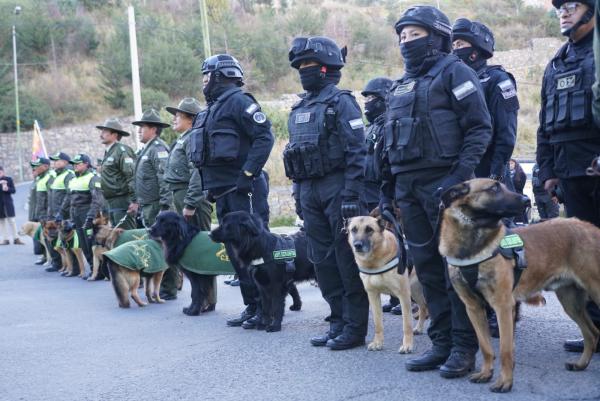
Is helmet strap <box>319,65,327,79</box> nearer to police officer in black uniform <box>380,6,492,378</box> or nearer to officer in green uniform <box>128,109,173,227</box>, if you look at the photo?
police officer in black uniform <box>380,6,492,378</box>

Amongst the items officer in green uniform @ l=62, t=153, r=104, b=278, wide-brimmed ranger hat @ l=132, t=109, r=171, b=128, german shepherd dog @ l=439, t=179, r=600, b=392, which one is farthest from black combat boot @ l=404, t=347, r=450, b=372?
officer in green uniform @ l=62, t=153, r=104, b=278

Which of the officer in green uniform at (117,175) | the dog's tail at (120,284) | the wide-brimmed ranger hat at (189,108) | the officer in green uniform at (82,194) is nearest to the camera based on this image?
the dog's tail at (120,284)

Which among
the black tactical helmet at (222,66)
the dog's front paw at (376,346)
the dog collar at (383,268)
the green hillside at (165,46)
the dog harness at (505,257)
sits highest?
the green hillside at (165,46)

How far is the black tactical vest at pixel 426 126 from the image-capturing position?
529cm

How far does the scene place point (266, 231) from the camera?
770cm

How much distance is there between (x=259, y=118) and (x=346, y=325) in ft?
7.84

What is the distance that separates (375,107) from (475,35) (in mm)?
1860

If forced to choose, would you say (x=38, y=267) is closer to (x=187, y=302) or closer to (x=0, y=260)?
(x=0, y=260)

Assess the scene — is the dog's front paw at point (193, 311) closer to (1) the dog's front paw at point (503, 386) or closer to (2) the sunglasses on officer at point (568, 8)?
(1) the dog's front paw at point (503, 386)

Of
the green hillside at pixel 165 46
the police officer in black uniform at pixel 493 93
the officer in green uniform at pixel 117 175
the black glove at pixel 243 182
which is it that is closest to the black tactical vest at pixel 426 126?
the police officer in black uniform at pixel 493 93

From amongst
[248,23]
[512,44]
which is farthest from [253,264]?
[248,23]

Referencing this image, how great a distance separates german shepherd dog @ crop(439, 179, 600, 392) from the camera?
189 inches

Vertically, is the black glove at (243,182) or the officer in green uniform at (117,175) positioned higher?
the officer in green uniform at (117,175)

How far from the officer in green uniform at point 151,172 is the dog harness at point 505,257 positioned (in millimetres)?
6272
